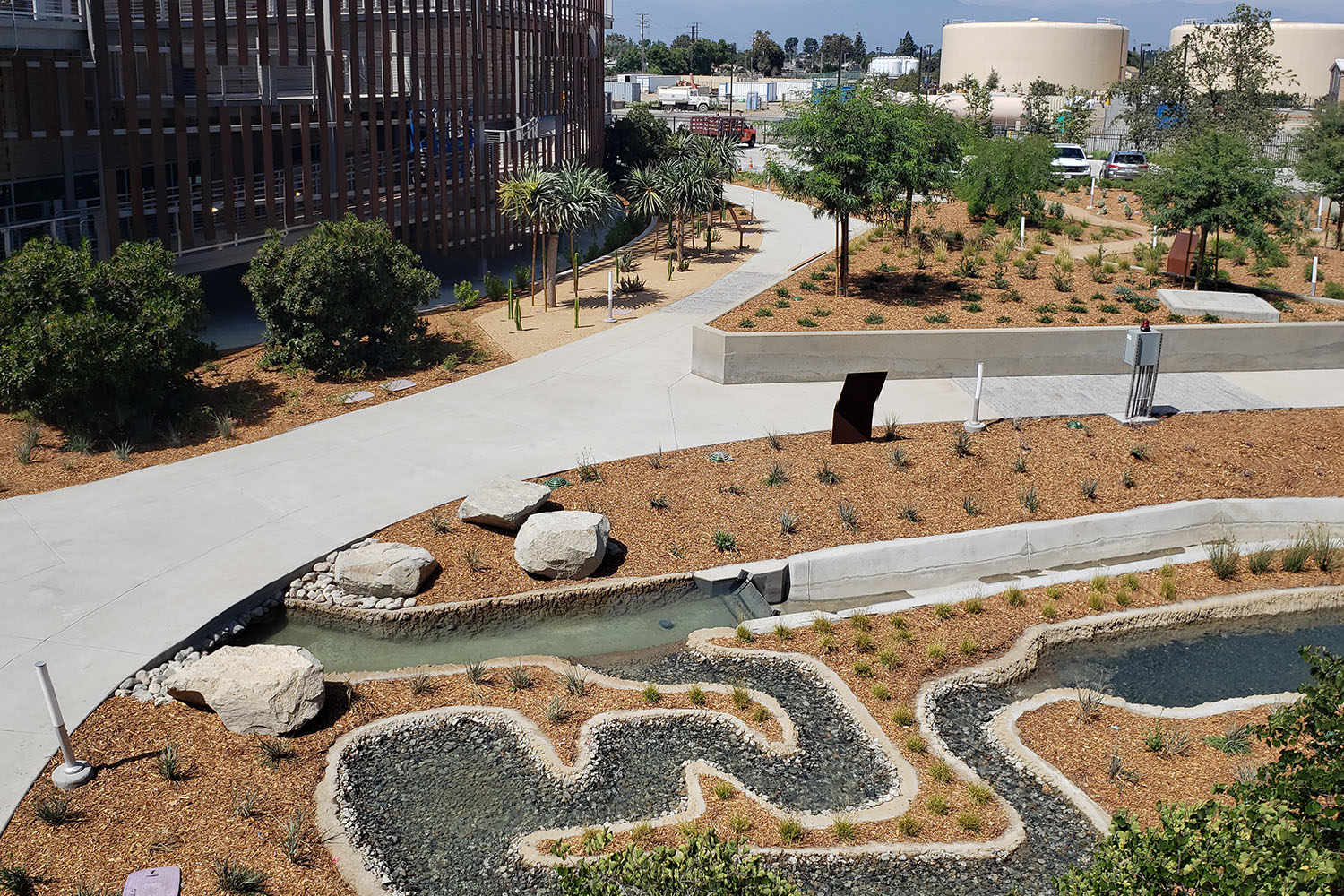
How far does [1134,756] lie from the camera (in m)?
10.6

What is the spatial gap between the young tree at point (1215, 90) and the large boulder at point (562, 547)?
112 ft

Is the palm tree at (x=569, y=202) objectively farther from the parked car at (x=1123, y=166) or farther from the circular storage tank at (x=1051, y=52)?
the circular storage tank at (x=1051, y=52)

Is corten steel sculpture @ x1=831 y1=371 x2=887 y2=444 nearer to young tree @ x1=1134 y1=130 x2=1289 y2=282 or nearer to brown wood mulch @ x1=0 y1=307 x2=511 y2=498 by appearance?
brown wood mulch @ x1=0 y1=307 x2=511 y2=498

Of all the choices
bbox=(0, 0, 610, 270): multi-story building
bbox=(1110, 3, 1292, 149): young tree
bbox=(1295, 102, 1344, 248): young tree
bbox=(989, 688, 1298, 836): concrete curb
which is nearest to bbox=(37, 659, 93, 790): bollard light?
bbox=(989, 688, 1298, 836): concrete curb

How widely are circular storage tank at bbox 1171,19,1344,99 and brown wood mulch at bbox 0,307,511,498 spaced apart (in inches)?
4219

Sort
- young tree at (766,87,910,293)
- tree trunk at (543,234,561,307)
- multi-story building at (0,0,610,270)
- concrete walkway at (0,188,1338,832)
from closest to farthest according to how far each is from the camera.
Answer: concrete walkway at (0,188,1338,832)
multi-story building at (0,0,610,270)
young tree at (766,87,910,293)
tree trunk at (543,234,561,307)

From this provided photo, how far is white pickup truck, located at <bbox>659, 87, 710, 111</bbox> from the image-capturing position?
97.6 meters

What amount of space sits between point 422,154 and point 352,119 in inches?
123

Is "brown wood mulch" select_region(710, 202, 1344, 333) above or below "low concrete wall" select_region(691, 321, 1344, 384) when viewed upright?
above

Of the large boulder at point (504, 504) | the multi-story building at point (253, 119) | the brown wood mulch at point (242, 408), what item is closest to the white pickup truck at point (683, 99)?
the multi-story building at point (253, 119)

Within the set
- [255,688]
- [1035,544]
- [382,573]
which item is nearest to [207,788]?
[255,688]

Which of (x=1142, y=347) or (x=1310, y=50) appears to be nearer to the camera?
(x=1142, y=347)

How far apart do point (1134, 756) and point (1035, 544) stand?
14.2 ft

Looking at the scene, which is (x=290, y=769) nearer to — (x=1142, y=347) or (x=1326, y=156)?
(x=1142, y=347)
